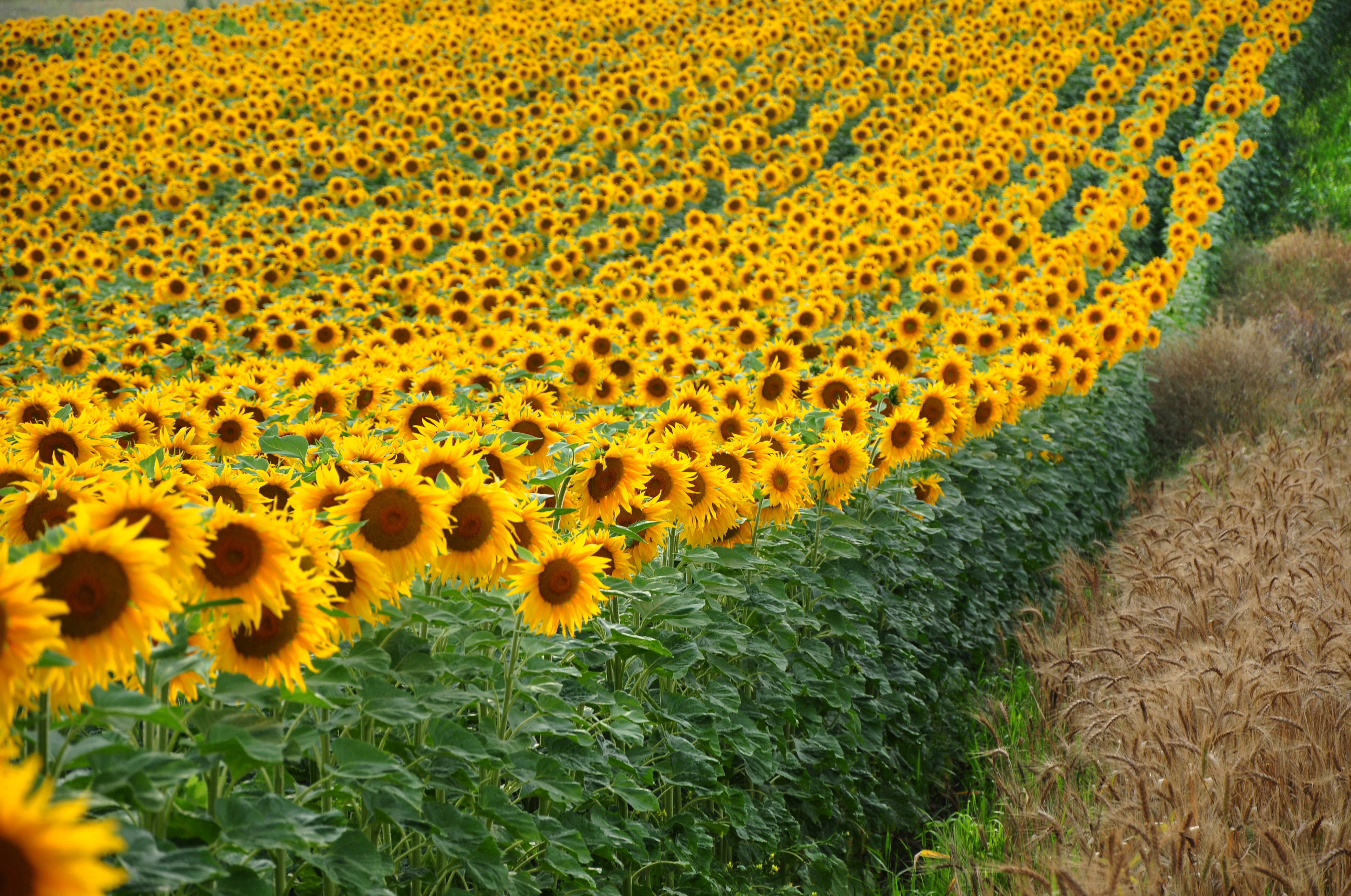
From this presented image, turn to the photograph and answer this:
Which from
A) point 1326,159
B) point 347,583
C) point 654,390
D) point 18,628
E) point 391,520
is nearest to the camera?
point 18,628

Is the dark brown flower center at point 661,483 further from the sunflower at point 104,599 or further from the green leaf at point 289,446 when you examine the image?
the sunflower at point 104,599

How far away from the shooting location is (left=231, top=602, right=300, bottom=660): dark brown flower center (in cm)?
202

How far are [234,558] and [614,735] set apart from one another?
4.23 ft

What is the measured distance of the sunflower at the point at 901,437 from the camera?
4.93 m

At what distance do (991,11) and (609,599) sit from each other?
21.6 metres

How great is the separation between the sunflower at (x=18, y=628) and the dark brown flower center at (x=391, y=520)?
3.13 ft

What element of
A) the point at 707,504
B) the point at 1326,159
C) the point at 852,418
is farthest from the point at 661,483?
the point at 1326,159

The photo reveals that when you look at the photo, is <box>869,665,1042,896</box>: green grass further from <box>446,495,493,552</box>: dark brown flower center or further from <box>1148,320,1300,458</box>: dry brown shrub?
<box>1148,320,1300,458</box>: dry brown shrub

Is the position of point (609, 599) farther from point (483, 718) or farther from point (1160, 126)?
point (1160, 126)

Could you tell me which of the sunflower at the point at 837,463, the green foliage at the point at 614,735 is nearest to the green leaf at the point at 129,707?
the green foliage at the point at 614,735

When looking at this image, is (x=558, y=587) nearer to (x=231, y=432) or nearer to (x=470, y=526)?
(x=470, y=526)

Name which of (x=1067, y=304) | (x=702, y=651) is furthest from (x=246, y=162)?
(x=702, y=651)

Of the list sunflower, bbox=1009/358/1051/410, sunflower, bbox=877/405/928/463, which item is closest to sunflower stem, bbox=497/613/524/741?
sunflower, bbox=877/405/928/463

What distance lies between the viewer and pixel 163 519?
193 cm
